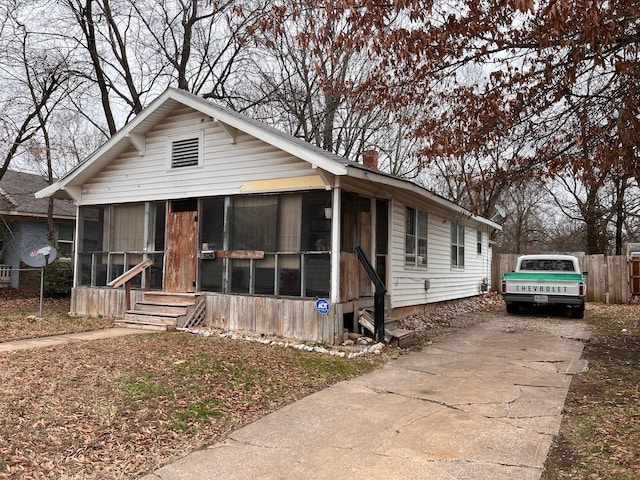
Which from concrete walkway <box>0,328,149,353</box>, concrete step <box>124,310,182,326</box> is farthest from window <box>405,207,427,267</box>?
concrete walkway <box>0,328,149,353</box>

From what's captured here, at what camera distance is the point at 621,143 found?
604cm

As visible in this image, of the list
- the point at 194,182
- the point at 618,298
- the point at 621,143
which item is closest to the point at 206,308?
the point at 194,182

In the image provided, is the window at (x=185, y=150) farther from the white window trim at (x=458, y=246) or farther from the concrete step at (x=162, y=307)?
the white window trim at (x=458, y=246)

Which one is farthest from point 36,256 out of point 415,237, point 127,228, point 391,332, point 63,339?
point 415,237

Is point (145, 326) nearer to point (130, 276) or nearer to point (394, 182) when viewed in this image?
point (130, 276)

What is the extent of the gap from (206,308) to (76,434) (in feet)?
20.5

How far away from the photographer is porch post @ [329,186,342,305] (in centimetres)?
886

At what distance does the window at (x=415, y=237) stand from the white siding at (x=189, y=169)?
12.3ft

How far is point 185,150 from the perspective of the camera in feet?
36.0

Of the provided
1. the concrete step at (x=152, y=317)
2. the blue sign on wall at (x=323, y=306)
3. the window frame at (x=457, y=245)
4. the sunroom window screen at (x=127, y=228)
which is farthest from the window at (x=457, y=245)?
the sunroom window screen at (x=127, y=228)

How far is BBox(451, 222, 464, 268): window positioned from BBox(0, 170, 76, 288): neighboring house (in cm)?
1427

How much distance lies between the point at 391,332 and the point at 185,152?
609cm

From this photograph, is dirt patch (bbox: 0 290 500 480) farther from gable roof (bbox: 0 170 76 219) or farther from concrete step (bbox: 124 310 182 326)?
gable roof (bbox: 0 170 76 219)

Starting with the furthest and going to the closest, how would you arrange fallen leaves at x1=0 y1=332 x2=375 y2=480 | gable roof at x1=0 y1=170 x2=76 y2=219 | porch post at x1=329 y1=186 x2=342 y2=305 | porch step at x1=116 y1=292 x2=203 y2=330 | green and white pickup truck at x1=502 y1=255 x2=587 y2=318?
1. gable roof at x1=0 y1=170 x2=76 y2=219
2. green and white pickup truck at x1=502 y1=255 x2=587 y2=318
3. porch step at x1=116 y1=292 x2=203 y2=330
4. porch post at x1=329 y1=186 x2=342 y2=305
5. fallen leaves at x1=0 y1=332 x2=375 y2=480
